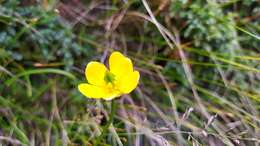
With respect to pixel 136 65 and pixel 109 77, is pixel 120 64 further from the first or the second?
pixel 136 65

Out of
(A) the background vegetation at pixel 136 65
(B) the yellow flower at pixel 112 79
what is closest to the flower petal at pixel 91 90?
(B) the yellow flower at pixel 112 79

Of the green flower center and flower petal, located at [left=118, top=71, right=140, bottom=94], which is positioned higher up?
the green flower center

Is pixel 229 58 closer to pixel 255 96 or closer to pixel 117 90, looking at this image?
pixel 255 96

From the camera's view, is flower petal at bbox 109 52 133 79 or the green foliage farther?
the green foliage

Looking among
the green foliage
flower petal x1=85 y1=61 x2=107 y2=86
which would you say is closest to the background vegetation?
the green foliage

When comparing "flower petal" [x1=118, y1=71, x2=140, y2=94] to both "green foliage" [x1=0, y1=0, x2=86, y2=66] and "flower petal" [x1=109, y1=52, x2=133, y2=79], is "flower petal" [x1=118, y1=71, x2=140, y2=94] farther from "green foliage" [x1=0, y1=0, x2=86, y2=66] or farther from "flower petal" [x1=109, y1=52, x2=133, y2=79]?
"green foliage" [x1=0, y1=0, x2=86, y2=66]

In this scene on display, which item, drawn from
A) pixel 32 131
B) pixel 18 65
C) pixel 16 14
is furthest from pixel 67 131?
pixel 16 14

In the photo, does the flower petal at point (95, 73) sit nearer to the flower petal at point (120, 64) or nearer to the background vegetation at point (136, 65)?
the flower petal at point (120, 64)
